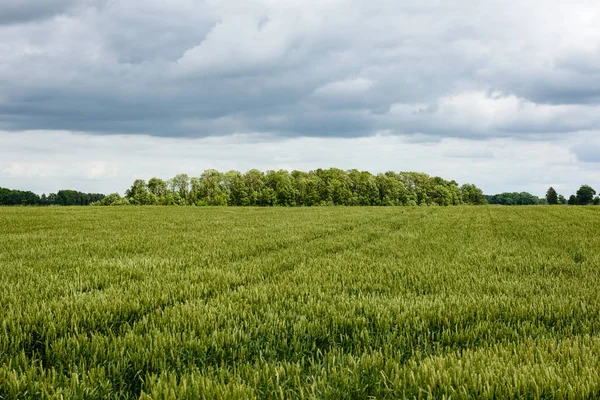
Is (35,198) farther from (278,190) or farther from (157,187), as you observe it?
(278,190)

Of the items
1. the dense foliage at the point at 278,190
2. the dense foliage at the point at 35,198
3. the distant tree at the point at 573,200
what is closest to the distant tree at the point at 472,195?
the distant tree at the point at 573,200

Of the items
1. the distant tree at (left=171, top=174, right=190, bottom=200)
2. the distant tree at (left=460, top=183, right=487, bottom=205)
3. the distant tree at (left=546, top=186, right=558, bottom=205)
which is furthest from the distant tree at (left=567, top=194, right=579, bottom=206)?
the distant tree at (left=171, top=174, right=190, bottom=200)

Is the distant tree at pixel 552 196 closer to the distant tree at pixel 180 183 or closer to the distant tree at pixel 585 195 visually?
the distant tree at pixel 585 195

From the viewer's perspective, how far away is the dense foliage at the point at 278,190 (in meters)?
129

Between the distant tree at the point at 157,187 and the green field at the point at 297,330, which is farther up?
the distant tree at the point at 157,187

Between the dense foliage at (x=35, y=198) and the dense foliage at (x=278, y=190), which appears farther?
the dense foliage at (x=35, y=198)

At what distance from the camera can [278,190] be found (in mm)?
130000

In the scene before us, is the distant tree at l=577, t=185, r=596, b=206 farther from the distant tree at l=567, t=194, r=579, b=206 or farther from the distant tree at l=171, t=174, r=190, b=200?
the distant tree at l=171, t=174, r=190, b=200

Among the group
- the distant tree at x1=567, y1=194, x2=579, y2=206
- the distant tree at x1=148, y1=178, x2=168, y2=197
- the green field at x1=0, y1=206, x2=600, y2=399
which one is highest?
the distant tree at x1=148, y1=178, x2=168, y2=197

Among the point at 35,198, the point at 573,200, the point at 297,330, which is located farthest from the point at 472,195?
the point at 297,330

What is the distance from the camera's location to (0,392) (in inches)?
139

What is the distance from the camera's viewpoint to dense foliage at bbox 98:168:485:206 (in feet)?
422

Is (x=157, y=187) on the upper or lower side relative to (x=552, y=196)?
upper

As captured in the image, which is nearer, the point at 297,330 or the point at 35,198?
the point at 297,330
